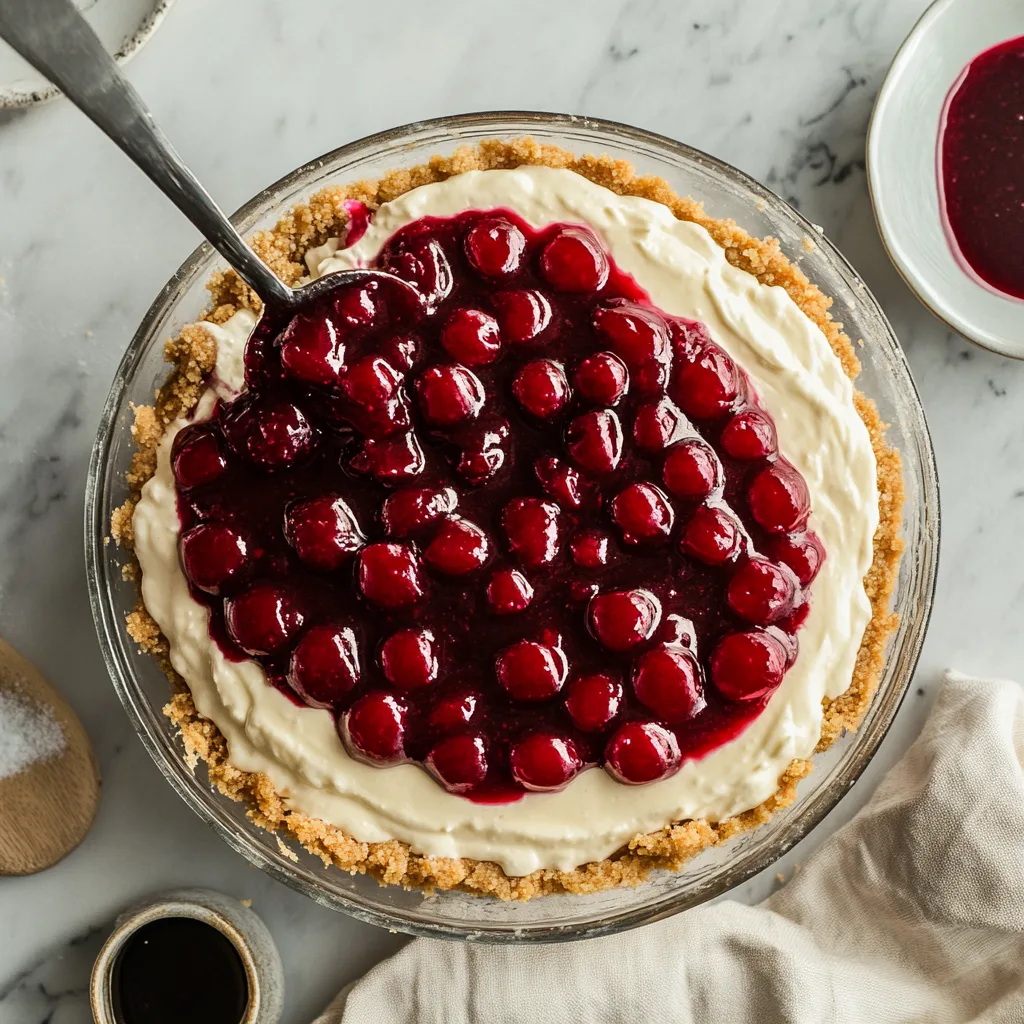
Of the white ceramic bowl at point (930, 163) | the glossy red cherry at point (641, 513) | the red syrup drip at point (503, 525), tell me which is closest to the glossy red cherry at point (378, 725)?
the red syrup drip at point (503, 525)

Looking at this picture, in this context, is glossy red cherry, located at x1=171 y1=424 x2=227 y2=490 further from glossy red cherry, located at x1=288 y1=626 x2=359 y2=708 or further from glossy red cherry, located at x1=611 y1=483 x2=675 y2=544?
glossy red cherry, located at x1=611 y1=483 x2=675 y2=544

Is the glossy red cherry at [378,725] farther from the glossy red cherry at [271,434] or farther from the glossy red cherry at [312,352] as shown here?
the glossy red cherry at [312,352]

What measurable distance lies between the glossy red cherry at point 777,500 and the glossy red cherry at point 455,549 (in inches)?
19.7

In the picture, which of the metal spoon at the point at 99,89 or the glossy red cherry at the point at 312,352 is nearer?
the metal spoon at the point at 99,89

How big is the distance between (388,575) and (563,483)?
35 cm

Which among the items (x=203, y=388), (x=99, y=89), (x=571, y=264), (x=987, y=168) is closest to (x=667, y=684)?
(x=571, y=264)

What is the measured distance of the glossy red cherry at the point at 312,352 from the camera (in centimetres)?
198

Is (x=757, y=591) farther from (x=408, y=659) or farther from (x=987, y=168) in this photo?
(x=987, y=168)

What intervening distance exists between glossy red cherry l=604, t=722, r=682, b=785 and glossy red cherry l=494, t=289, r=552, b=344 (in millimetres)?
724

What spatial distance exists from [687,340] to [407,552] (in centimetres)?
65

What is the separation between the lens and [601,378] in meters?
2.02

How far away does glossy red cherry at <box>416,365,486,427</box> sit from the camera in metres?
1.99

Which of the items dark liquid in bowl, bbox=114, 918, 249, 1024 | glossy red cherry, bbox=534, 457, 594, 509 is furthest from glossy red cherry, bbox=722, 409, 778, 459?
dark liquid in bowl, bbox=114, 918, 249, 1024

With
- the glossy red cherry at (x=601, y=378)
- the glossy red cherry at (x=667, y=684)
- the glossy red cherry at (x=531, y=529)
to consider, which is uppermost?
the glossy red cherry at (x=601, y=378)
